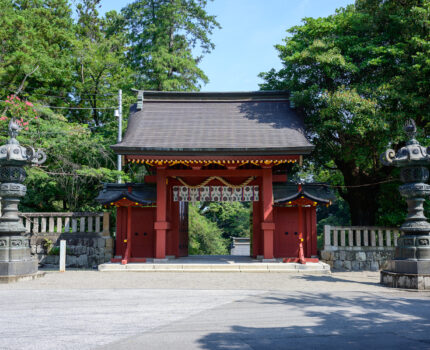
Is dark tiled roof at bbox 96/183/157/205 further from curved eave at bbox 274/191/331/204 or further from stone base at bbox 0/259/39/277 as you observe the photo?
curved eave at bbox 274/191/331/204

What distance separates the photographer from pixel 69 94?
2261 centimetres

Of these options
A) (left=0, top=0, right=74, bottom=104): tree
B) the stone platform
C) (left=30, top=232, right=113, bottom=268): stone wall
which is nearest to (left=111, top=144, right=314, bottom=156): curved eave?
the stone platform

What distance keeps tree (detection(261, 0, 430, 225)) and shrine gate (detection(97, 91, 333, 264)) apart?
4.38 ft

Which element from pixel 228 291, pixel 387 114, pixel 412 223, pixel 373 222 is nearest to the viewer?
pixel 228 291

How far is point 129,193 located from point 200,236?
11456mm

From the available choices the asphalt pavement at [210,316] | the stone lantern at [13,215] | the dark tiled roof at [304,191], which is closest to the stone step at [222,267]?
the dark tiled roof at [304,191]

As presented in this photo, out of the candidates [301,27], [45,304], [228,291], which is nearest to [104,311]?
[45,304]

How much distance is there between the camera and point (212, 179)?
14.1m

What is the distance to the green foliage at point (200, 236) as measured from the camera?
906 inches

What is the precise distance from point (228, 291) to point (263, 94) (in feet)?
35.3

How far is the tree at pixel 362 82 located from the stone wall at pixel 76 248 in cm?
961

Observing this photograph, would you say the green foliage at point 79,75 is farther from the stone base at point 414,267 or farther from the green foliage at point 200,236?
the stone base at point 414,267

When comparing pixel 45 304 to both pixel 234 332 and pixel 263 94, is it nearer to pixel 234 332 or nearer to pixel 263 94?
pixel 234 332

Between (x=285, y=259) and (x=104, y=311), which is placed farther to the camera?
(x=285, y=259)
